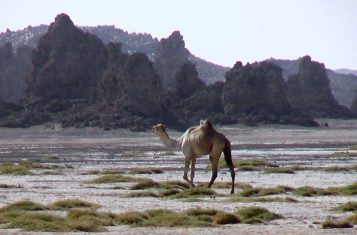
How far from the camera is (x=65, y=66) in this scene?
139m

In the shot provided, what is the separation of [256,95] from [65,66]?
24.1 meters

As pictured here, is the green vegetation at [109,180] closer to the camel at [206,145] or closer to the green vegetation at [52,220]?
the camel at [206,145]

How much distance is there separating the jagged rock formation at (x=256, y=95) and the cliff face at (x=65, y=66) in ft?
55.9

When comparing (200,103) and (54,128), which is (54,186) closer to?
(54,128)

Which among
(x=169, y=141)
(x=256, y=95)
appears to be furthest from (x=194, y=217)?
(x=256, y=95)

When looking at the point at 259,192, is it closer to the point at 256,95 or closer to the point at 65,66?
the point at 256,95

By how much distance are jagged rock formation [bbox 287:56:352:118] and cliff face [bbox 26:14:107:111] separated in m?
32.5

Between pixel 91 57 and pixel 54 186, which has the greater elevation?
pixel 91 57

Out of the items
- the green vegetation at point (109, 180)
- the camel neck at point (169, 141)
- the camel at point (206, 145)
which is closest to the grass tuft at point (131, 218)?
the camel at point (206, 145)

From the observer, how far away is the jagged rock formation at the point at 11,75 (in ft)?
586

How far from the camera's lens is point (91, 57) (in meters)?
144

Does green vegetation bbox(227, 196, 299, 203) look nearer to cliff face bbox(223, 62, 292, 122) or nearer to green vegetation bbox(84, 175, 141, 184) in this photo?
green vegetation bbox(84, 175, 141, 184)

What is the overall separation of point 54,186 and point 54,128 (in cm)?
8188

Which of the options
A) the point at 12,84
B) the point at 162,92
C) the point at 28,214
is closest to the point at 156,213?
the point at 28,214
